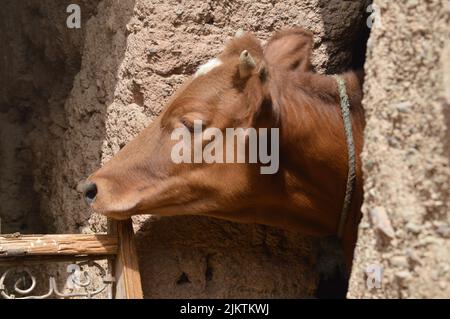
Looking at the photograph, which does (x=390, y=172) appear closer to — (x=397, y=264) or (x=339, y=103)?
(x=397, y=264)

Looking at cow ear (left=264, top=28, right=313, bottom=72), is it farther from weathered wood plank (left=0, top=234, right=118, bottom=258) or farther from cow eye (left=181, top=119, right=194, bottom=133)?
weathered wood plank (left=0, top=234, right=118, bottom=258)

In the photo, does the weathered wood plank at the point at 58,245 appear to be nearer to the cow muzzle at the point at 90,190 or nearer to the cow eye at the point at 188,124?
the cow muzzle at the point at 90,190

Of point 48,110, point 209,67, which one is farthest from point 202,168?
point 48,110

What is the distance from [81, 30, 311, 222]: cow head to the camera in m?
2.80

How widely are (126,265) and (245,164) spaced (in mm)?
510

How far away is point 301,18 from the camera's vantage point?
11.0ft

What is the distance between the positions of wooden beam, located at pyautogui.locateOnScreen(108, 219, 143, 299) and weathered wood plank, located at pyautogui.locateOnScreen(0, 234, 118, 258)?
27mm

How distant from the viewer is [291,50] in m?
3.04

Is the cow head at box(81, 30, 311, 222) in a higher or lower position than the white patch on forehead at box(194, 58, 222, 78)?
lower

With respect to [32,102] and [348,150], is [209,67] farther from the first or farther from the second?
[32,102]

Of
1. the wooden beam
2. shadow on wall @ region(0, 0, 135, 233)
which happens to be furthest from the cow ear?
the wooden beam

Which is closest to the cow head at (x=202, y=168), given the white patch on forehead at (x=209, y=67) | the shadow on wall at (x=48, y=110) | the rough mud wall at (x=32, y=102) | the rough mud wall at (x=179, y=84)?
the white patch on forehead at (x=209, y=67)

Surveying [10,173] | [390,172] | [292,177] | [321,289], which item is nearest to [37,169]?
[10,173]
